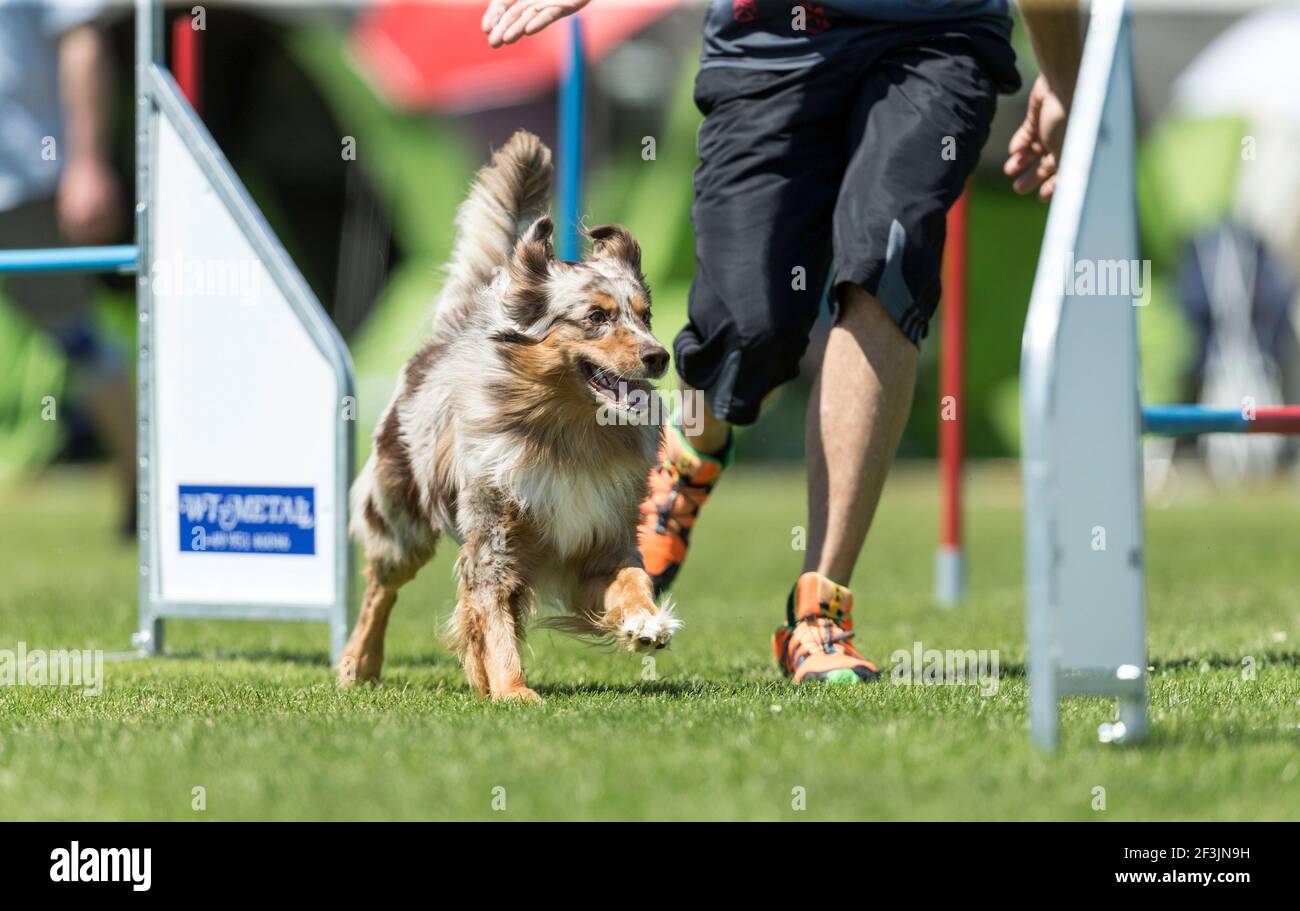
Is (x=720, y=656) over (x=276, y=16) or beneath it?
beneath

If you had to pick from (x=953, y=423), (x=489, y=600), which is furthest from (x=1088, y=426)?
(x=953, y=423)

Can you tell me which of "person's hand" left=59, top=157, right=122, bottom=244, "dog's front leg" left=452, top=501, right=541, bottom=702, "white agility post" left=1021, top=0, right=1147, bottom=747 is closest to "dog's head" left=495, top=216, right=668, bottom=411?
"dog's front leg" left=452, top=501, right=541, bottom=702

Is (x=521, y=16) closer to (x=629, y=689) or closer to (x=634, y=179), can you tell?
(x=629, y=689)

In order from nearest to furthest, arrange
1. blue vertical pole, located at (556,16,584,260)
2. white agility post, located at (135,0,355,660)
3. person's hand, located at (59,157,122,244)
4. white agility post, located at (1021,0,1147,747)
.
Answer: white agility post, located at (1021,0,1147,747)
white agility post, located at (135,0,355,660)
blue vertical pole, located at (556,16,584,260)
person's hand, located at (59,157,122,244)

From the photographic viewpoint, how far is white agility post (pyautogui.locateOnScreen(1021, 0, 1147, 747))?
8.60 feet

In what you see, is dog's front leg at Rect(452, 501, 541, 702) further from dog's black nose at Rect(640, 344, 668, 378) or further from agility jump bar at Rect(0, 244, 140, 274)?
agility jump bar at Rect(0, 244, 140, 274)

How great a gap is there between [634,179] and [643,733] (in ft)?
33.3

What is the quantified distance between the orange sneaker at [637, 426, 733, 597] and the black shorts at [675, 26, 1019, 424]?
1.26 feet

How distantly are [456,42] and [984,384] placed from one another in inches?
208

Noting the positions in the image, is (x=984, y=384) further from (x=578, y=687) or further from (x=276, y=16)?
(x=578, y=687)

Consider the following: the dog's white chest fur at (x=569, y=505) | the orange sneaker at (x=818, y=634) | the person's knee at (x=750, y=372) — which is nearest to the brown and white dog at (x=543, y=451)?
the dog's white chest fur at (x=569, y=505)

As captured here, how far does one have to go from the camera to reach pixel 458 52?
12.8 m

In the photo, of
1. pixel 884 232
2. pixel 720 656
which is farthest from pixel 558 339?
pixel 720 656

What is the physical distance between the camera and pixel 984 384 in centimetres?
1441
